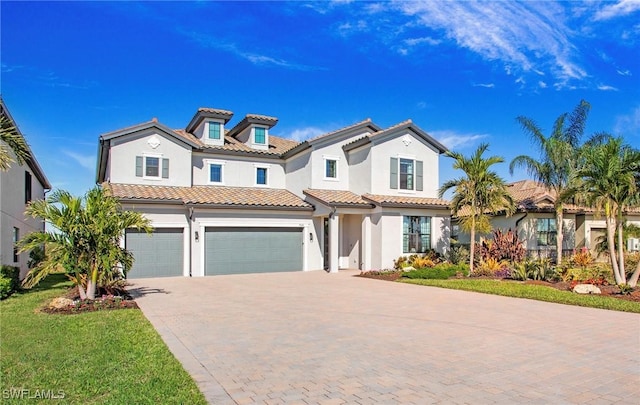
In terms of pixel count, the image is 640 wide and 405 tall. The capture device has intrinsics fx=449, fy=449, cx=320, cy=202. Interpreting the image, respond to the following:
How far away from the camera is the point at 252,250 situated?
2188 centimetres

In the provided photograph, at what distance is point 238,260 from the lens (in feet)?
70.6

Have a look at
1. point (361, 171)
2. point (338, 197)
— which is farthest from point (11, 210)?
point (361, 171)

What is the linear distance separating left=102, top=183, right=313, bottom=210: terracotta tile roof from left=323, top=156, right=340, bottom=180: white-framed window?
2.02 metres

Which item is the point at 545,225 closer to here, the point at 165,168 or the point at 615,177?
the point at 615,177

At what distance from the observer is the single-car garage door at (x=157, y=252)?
19734mm

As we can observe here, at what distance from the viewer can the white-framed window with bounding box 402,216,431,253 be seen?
73.6ft

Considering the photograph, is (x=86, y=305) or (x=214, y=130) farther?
(x=214, y=130)

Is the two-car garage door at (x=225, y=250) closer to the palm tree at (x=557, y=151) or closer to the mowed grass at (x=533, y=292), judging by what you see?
the mowed grass at (x=533, y=292)

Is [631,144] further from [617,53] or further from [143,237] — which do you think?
[143,237]

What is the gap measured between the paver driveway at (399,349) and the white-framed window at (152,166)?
996cm

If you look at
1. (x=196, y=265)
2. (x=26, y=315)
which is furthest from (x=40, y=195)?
(x=26, y=315)

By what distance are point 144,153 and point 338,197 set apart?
9.79 metres

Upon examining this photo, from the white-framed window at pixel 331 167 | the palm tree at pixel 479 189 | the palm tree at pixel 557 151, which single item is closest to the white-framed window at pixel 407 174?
the palm tree at pixel 479 189

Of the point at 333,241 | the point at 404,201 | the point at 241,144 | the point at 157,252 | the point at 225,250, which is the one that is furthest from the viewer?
the point at 241,144
